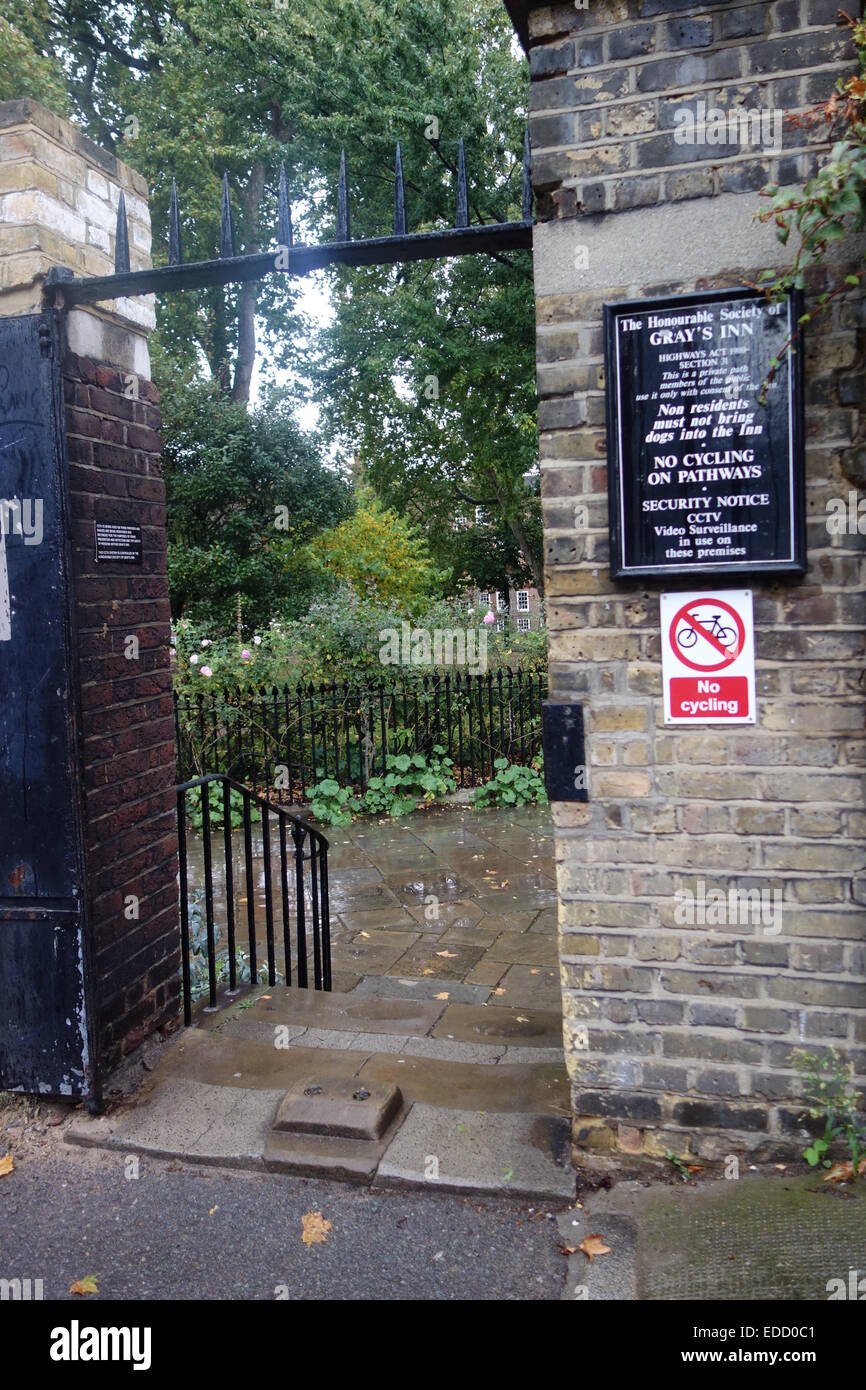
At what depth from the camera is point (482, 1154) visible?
8.95 feet

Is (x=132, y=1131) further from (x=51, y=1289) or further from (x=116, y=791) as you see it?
(x=116, y=791)

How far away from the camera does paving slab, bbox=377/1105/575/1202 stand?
2.60 metres

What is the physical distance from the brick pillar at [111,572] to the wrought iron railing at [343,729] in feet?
16.3

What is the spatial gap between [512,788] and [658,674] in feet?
20.6

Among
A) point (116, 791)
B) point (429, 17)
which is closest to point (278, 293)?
point (429, 17)

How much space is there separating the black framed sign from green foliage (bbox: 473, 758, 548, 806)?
625 centimetres

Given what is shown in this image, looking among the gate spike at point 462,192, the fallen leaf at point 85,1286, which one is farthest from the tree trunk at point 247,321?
the fallen leaf at point 85,1286

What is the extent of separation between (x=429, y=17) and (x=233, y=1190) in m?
14.7

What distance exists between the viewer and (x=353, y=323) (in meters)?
15.8

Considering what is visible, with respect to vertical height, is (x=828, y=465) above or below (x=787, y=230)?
below

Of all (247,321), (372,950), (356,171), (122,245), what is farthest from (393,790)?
(247,321)

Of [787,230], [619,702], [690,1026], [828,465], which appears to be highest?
[787,230]

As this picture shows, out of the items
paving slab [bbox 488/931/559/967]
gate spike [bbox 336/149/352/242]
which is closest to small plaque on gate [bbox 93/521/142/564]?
gate spike [bbox 336/149/352/242]

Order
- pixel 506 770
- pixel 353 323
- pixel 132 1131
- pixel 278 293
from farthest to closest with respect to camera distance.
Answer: pixel 278 293 < pixel 353 323 < pixel 506 770 < pixel 132 1131
